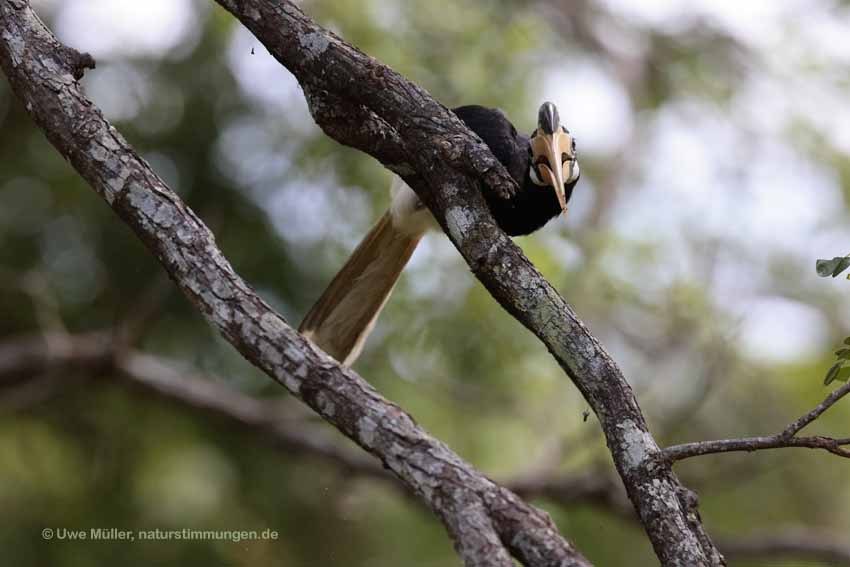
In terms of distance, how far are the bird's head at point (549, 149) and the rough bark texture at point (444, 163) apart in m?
0.67

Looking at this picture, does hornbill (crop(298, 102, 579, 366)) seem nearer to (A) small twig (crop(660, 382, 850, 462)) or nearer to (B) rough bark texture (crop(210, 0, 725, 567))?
(B) rough bark texture (crop(210, 0, 725, 567))

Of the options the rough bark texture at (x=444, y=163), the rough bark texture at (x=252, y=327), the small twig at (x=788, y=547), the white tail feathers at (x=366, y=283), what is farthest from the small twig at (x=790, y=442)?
the small twig at (x=788, y=547)

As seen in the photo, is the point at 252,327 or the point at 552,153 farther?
the point at 552,153

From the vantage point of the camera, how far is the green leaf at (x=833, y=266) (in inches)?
71.6

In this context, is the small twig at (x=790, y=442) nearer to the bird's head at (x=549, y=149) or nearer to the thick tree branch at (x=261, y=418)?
the bird's head at (x=549, y=149)

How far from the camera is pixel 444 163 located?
6.76 ft

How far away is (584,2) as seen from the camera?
6129 mm

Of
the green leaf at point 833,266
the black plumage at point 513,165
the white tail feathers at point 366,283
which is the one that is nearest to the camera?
the green leaf at point 833,266

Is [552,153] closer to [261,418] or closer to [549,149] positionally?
[549,149]

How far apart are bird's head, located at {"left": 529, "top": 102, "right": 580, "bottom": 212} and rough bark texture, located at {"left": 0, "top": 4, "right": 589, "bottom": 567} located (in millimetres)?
Result: 905

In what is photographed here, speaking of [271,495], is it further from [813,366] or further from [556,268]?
[813,366]

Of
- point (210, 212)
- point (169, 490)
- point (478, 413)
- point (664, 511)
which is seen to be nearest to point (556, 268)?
point (478, 413)

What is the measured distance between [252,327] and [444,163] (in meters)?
0.51

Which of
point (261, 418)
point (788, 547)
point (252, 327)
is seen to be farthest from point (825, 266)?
point (261, 418)
